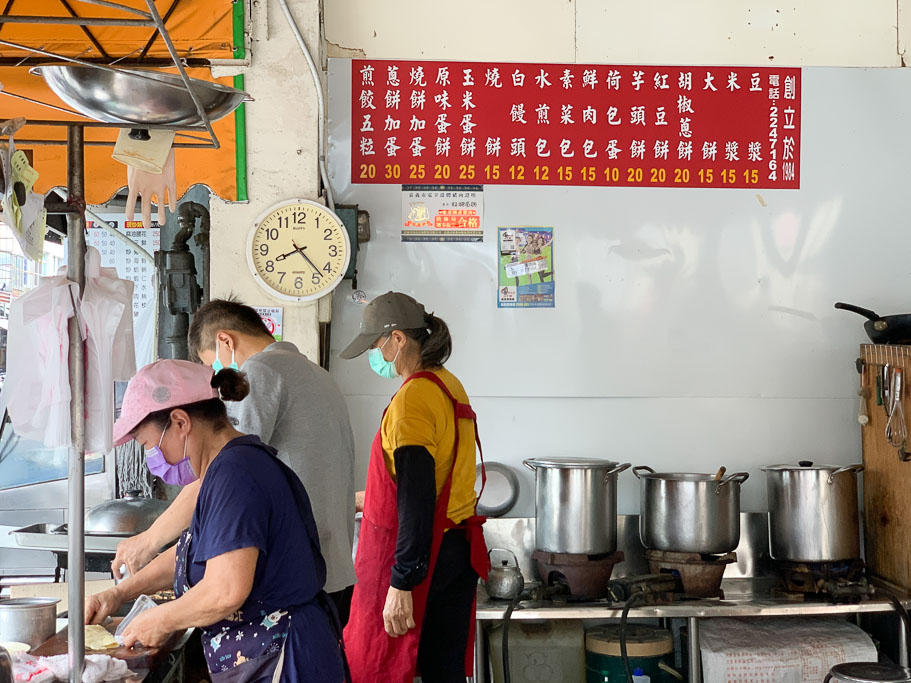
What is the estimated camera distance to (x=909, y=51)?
13.6 ft

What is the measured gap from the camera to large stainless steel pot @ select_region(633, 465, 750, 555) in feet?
11.8

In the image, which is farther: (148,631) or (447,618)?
(447,618)

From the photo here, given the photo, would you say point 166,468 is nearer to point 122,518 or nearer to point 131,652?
point 131,652

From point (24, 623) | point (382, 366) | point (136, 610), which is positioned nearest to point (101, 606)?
point (136, 610)

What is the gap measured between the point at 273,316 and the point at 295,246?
294mm

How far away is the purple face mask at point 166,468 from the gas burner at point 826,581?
2.36 m

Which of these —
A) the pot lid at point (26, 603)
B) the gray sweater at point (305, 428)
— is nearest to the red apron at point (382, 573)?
the gray sweater at point (305, 428)

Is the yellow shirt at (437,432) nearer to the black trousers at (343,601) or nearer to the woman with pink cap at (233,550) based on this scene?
the black trousers at (343,601)

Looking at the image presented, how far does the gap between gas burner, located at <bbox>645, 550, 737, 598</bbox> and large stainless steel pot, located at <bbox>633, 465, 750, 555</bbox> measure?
0.03m

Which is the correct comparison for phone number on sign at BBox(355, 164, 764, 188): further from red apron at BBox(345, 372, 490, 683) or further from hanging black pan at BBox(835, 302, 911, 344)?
red apron at BBox(345, 372, 490, 683)

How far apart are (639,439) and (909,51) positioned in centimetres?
206

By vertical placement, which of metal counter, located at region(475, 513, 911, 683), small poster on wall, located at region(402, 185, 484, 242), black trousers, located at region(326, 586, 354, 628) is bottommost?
metal counter, located at region(475, 513, 911, 683)

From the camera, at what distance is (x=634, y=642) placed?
11.9ft

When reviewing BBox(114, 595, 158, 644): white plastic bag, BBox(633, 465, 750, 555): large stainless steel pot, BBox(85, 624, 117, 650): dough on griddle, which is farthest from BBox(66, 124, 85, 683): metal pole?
Answer: BBox(633, 465, 750, 555): large stainless steel pot
